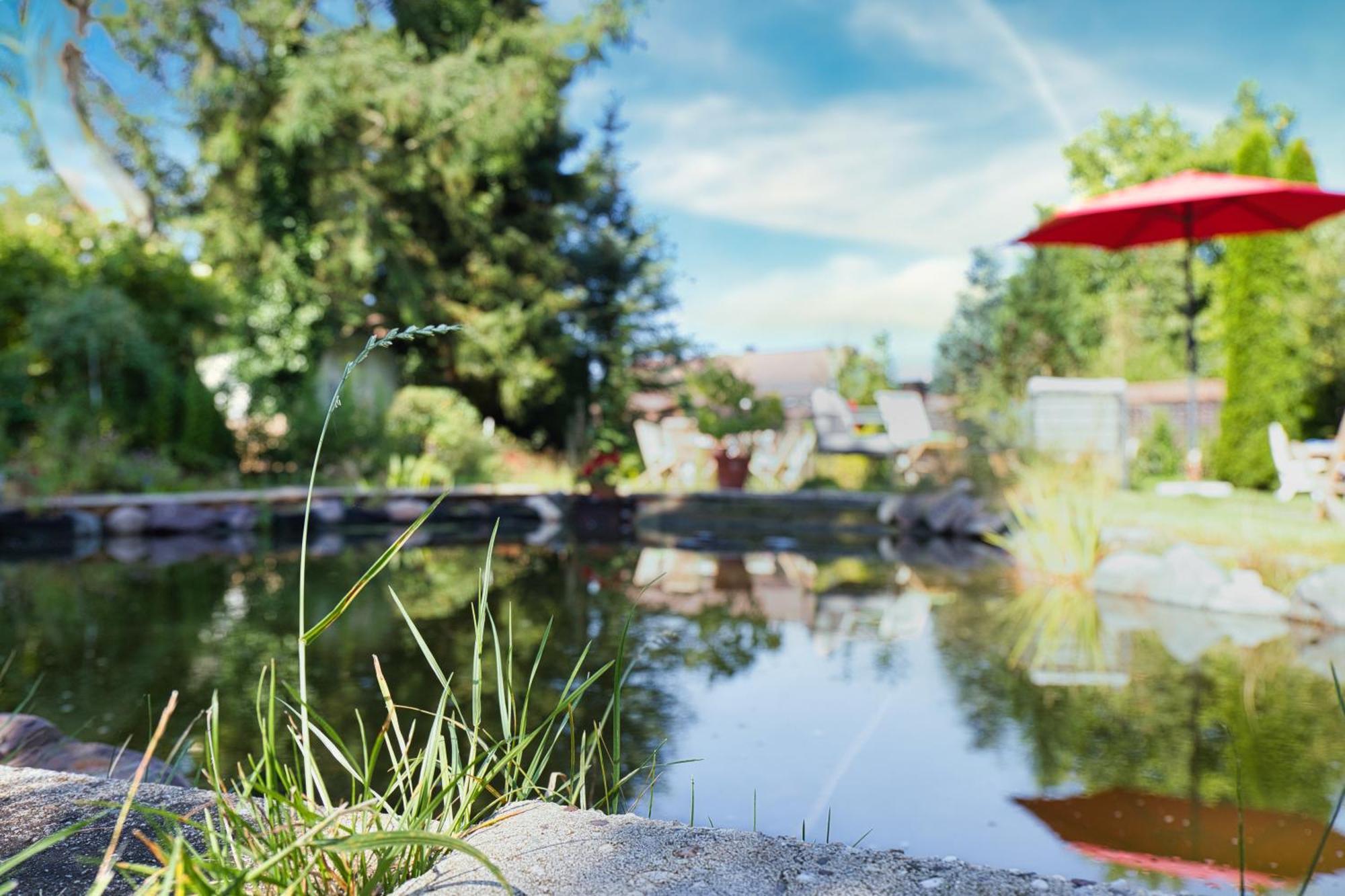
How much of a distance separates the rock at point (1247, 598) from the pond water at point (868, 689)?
227 mm

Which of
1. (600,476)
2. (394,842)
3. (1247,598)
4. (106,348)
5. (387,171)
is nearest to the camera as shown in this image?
(394,842)

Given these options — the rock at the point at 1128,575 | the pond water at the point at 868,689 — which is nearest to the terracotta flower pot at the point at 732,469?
the pond water at the point at 868,689

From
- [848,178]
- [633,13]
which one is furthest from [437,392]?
[848,178]

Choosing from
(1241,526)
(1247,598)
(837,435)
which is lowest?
(1247,598)

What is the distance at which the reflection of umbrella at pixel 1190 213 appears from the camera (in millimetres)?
7250

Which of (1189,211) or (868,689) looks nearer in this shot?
(868,689)

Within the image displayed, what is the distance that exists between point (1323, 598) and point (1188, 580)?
2.34ft

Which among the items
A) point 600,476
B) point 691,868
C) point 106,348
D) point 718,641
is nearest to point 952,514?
point 600,476

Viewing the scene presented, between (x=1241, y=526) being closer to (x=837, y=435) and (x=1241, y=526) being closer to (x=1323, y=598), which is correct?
(x=1323, y=598)

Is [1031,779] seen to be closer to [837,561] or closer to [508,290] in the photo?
[837,561]

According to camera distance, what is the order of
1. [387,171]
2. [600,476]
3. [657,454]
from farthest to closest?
1. [657,454]
2. [387,171]
3. [600,476]

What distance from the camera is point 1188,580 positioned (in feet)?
16.6

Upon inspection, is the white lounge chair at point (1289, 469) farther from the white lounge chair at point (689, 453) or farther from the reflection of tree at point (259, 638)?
the reflection of tree at point (259, 638)

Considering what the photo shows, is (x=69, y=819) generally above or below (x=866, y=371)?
below
